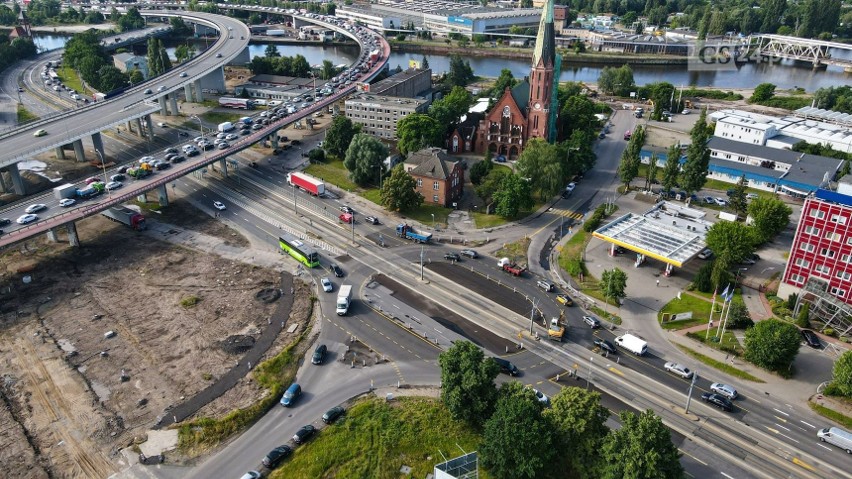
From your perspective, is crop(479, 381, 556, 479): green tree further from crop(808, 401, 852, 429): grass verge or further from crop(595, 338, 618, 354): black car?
crop(808, 401, 852, 429): grass verge

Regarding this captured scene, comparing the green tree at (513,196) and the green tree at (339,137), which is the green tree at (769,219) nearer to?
the green tree at (513,196)

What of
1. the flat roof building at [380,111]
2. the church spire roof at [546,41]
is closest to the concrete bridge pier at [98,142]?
the flat roof building at [380,111]

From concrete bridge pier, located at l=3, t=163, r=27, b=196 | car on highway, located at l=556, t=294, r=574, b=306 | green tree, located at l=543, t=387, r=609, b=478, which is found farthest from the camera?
concrete bridge pier, located at l=3, t=163, r=27, b=196

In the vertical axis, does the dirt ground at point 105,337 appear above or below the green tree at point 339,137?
below

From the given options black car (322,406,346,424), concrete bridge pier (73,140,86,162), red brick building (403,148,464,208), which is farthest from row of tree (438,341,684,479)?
concrete bridge pier (73,140,86,162)

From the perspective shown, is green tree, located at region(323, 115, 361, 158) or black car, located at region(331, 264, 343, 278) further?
green tree, located at region(323, 115, 361, 158)

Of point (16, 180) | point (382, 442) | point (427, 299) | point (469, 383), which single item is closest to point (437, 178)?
point (427, 299)

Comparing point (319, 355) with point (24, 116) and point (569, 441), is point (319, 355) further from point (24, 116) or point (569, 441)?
point (24, 116)
